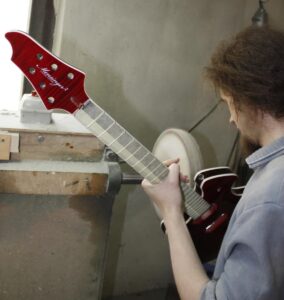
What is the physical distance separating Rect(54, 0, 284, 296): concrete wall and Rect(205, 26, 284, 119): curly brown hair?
0.87 m

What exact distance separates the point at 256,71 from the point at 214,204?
2.01 feet

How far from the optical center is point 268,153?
86 cm

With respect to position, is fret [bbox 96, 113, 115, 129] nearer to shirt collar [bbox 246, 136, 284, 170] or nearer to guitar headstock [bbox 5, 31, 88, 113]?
guitar headstock [bbox 5, 31, 88, 113]

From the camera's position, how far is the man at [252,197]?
0.74 meters

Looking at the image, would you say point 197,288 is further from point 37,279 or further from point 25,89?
point 25,89

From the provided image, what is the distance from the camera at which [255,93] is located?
0.85 m

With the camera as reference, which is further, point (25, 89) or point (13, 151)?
point (25, 89)

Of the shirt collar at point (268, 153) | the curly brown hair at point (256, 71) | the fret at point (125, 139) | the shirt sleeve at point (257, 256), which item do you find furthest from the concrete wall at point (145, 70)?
the shirt sleeve at point (257, 256)

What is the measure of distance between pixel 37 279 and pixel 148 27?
47.1 inches

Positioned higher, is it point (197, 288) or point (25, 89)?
point (25, 89)

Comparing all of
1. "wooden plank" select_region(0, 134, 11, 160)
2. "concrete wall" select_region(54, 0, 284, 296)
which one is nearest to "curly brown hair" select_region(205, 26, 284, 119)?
"wooden plank" select_region(0, 134, 11, 160)

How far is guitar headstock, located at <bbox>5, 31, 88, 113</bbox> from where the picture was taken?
0.83 meters

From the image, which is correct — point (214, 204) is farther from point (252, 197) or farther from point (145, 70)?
point (145, 70)

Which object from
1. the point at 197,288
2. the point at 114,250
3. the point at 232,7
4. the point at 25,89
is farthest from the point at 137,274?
the point at 232,7
